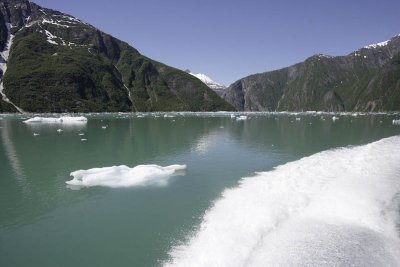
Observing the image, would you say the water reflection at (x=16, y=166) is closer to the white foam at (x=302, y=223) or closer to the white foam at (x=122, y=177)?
the white foam at (x=122, y=177)

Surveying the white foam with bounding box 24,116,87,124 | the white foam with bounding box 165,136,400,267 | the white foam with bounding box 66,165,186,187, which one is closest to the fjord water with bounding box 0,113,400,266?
the white foam with bounding box 165,136,400,267

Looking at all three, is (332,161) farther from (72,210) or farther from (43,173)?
(43,173)

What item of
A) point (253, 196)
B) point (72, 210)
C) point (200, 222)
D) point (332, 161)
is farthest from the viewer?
point (332, 161)

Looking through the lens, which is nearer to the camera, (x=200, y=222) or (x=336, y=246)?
(x=336, y=246)

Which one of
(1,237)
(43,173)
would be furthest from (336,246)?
(43,173)

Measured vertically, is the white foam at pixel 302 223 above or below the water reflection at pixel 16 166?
above

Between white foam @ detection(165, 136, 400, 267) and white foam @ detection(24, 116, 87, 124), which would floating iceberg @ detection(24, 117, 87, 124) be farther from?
white foam @ detection(165, 136, 400, 267)

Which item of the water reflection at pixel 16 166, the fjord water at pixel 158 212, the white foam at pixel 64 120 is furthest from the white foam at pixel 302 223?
the white foam at pixel 64 120
